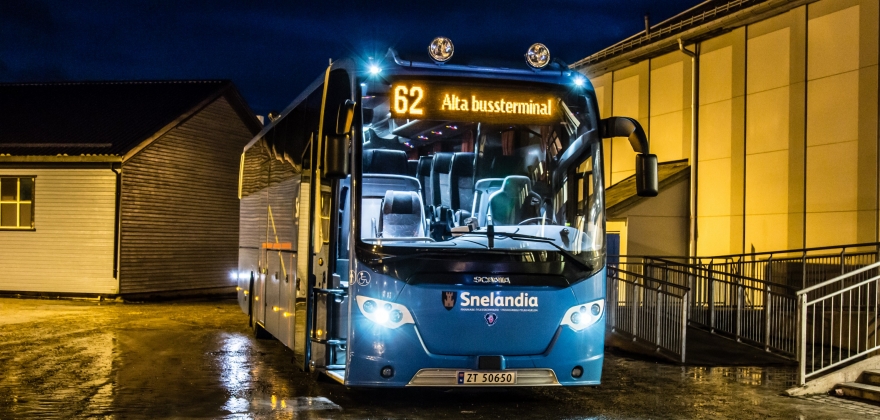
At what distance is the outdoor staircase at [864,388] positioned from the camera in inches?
412

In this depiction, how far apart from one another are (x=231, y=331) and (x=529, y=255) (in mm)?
9973

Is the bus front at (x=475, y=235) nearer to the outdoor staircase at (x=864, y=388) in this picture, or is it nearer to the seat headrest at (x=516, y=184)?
the seat headrest at (x=516, y=184)

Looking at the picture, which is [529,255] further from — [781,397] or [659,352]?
[659,352]

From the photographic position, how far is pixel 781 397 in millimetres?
10789

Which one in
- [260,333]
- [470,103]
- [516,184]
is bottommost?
[260,333]

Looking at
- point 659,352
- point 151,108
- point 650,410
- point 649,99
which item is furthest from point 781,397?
point 151,108

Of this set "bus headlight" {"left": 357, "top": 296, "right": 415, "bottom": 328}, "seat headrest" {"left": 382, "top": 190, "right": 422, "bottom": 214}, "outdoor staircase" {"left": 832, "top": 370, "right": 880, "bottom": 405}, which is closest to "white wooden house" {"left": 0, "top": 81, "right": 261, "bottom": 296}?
"seat headrest" {"left": 382, "top": 190, "right": 422, "bottom": 214}

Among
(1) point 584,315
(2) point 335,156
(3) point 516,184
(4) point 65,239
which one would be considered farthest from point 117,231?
(1) point 584,315

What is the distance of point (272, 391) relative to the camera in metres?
10.5

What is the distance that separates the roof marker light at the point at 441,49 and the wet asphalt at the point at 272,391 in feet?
11.5

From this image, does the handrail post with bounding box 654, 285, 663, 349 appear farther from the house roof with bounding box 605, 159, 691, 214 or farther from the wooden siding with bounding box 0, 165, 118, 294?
the wooden siding with bounding box 0, 165, 118, 294

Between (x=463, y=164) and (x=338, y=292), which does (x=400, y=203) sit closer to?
(x=463, y=164)

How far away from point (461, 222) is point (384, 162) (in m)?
0.95

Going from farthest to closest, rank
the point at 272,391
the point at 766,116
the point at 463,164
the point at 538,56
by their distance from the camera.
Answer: the point at 766,116, the point at 272,391, the point at 538,56, the point at 463,164
